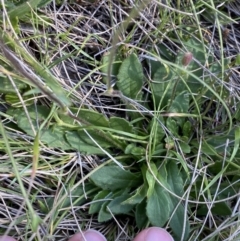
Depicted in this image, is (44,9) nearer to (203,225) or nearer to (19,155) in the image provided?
(19,155)

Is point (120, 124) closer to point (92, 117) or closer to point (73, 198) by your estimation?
point (92, 117)

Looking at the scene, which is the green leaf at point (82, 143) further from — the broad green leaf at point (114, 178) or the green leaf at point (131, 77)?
the green leaf at point (131, 77)

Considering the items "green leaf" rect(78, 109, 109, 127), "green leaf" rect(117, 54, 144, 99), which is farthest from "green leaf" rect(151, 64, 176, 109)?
"green leaf" rect(78, 109, 109, 127)

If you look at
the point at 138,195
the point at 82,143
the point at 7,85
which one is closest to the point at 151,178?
the point at 138,195

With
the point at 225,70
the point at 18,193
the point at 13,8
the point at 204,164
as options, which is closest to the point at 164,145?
the point at 204,164

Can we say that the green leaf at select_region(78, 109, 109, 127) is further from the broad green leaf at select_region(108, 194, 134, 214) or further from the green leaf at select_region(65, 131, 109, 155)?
the broad green leaf at select_region(108, 194, 134, 214)

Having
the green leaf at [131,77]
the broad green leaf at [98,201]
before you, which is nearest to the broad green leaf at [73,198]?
the broad green leaf at [98,201]
